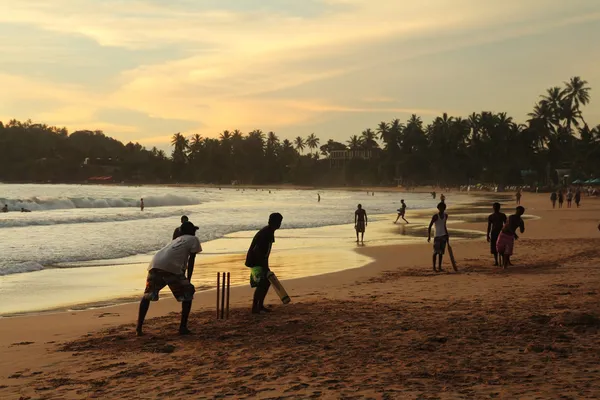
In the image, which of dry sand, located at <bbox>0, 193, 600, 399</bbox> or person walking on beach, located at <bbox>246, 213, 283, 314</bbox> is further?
person walking on beach, located at <bbox>246, 213, 283, 314</bbox>

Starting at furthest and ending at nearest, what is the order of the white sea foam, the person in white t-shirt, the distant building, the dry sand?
the distant building
the white sea foam
the person in white t-shirt
the dry sand

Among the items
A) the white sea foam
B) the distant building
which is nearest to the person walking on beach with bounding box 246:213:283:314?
the white sea foam

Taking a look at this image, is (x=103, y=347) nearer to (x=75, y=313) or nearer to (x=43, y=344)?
(x=43, y=344)

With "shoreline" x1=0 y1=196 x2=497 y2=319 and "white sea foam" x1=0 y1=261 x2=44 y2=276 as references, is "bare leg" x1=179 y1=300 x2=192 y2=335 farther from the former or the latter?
"white sea foam" x1=0 y1=261 x2=44 y2=276

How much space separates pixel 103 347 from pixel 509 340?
5.09m

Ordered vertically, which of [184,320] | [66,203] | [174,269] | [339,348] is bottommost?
[66,203]

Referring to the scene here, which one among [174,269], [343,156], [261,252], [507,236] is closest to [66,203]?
[507,236]

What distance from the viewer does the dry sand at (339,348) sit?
253 inches

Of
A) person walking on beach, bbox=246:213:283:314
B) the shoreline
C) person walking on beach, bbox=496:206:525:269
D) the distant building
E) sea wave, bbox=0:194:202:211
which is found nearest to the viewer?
person walking on beach, bbox=246:213:283:314

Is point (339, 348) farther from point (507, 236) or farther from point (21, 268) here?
point (21, 268)

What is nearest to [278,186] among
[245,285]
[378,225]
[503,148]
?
[503,148]

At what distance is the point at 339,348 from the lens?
7875mm

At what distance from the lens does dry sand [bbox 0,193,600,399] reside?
6.43 meters

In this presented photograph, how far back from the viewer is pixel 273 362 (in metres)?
7.38
